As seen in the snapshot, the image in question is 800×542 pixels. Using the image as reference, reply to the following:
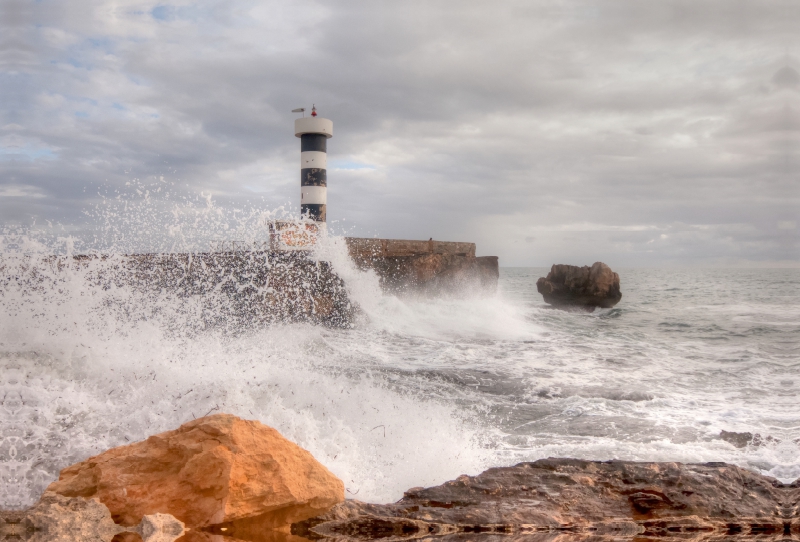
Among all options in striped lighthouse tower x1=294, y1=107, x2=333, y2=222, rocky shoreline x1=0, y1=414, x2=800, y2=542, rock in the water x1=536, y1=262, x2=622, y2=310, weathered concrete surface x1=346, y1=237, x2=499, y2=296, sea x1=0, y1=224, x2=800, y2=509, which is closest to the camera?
rocky shoreline x1=0, y1=414, x2=800, y2=542

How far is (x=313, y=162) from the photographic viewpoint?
1570 centimetres

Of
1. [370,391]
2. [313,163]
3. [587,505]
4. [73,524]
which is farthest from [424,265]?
[73,524]

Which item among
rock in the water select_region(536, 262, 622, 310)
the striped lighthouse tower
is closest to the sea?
the striped lighthouse tower

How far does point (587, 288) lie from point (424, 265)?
29.5 feet

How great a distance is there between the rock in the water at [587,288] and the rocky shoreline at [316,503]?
731 inches

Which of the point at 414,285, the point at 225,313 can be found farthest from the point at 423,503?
the point at 414,285

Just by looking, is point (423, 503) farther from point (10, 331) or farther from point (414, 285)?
point (414, 285)

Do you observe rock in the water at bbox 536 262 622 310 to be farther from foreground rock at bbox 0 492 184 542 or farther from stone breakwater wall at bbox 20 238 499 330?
foreground rock at bbox 0 492 184 542

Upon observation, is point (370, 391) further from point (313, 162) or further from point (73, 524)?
point (313, 162)

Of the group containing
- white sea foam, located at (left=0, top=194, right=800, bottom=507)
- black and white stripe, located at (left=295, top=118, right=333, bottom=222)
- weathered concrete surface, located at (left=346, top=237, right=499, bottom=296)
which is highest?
black and white stripe, located at (left=295, top=118, right=333, bottom=222)

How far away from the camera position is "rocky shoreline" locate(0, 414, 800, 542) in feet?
6.89

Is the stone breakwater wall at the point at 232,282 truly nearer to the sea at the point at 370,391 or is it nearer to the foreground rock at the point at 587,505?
the sea at the point at 370,391

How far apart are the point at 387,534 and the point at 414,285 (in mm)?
11985

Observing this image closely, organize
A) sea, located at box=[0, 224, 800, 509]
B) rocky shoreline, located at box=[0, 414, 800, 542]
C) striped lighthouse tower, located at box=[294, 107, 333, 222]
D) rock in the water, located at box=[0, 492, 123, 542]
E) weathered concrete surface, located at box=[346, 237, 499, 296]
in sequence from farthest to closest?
striped lighthouse tower, located at box=[294, 107, 333, 222]
weathered concrete surface, located at box=[346, 237, 499, 296]
sea, located at box=[0, 224, 800, 509]
rocky shoreline, located at box=[0, 414, 800, 542]
rock in the water, located at box=[0, 492, 123, 542]
